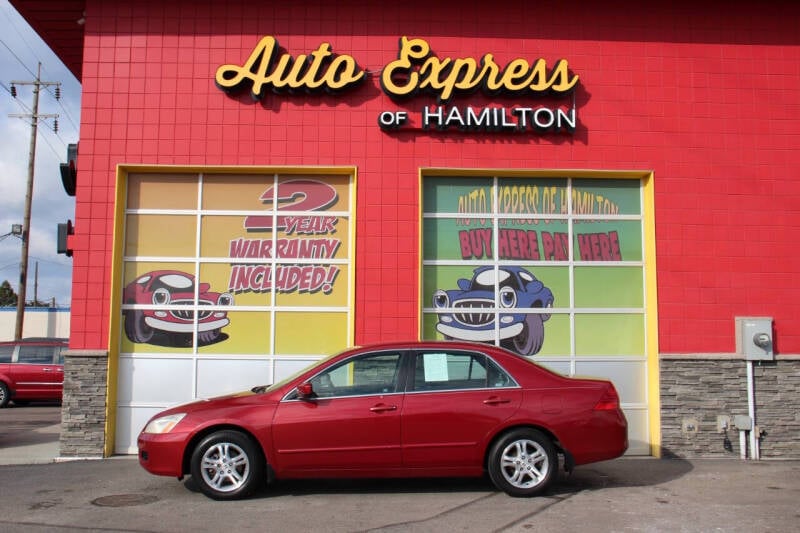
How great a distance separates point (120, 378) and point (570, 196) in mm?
6703

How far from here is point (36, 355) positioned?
60.8 ft

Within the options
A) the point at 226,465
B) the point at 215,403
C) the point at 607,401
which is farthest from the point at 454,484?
the point at 215,403

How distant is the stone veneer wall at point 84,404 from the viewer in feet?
32.2

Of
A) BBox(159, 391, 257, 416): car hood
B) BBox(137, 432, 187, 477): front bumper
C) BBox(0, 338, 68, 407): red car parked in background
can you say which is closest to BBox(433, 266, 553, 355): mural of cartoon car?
BBox(159, 391, 257, 416): car hood

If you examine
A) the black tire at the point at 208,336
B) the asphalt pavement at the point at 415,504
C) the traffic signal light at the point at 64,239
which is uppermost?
the traffic signal light at the point at 64,239

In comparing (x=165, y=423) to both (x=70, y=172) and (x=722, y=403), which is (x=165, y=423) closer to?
(x=70, y=172)

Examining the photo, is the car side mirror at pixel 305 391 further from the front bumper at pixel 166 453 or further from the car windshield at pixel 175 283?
the car windshield at pixel 175 283

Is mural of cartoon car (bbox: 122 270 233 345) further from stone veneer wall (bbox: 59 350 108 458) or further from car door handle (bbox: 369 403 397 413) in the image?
car door handle (bbox: 369 403 397 413)

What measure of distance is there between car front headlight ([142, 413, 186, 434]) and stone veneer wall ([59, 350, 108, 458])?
9.46 feet

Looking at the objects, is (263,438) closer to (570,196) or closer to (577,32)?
(570,196)

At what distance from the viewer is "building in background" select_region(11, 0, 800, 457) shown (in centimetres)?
1015

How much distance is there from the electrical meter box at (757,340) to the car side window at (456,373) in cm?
436

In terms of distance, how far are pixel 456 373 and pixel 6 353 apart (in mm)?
15180

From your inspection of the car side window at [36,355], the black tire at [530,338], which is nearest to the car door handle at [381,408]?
the black tire at [530,338]
